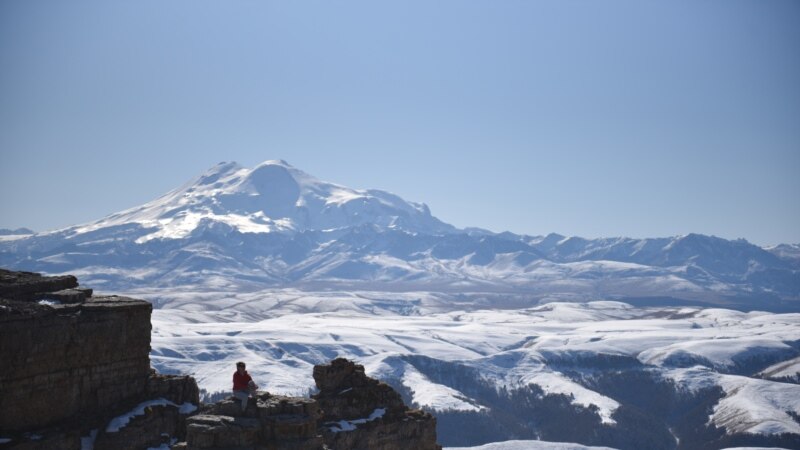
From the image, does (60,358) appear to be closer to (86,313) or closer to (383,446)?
(86,313)

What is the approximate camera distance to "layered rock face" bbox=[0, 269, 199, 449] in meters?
39.3

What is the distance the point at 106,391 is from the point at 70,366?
2354 mm

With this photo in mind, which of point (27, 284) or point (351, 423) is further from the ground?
point (27, 284)

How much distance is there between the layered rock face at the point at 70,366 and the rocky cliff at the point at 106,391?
0.14 feet

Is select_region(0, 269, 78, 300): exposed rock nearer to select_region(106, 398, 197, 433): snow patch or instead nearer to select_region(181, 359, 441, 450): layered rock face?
select_region(106, 398, 197, 433): snow patch

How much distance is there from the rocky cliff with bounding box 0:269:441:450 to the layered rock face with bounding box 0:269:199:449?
0.04 metres

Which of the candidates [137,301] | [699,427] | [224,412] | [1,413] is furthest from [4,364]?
[699,427]

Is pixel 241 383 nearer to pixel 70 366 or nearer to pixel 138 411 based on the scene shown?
pixel 70 366

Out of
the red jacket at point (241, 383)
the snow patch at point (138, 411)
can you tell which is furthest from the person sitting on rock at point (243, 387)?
the snow patch at point (138, 411)

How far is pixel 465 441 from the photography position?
588ft

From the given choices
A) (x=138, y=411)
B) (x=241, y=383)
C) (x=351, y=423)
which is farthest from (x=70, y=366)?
(x=351, y=423)

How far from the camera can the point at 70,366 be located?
41.7 metres

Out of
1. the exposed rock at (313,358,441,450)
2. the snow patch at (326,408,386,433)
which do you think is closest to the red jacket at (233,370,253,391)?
the snow patch at (326,408,386,433)

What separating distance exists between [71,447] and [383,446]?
1446 cm
